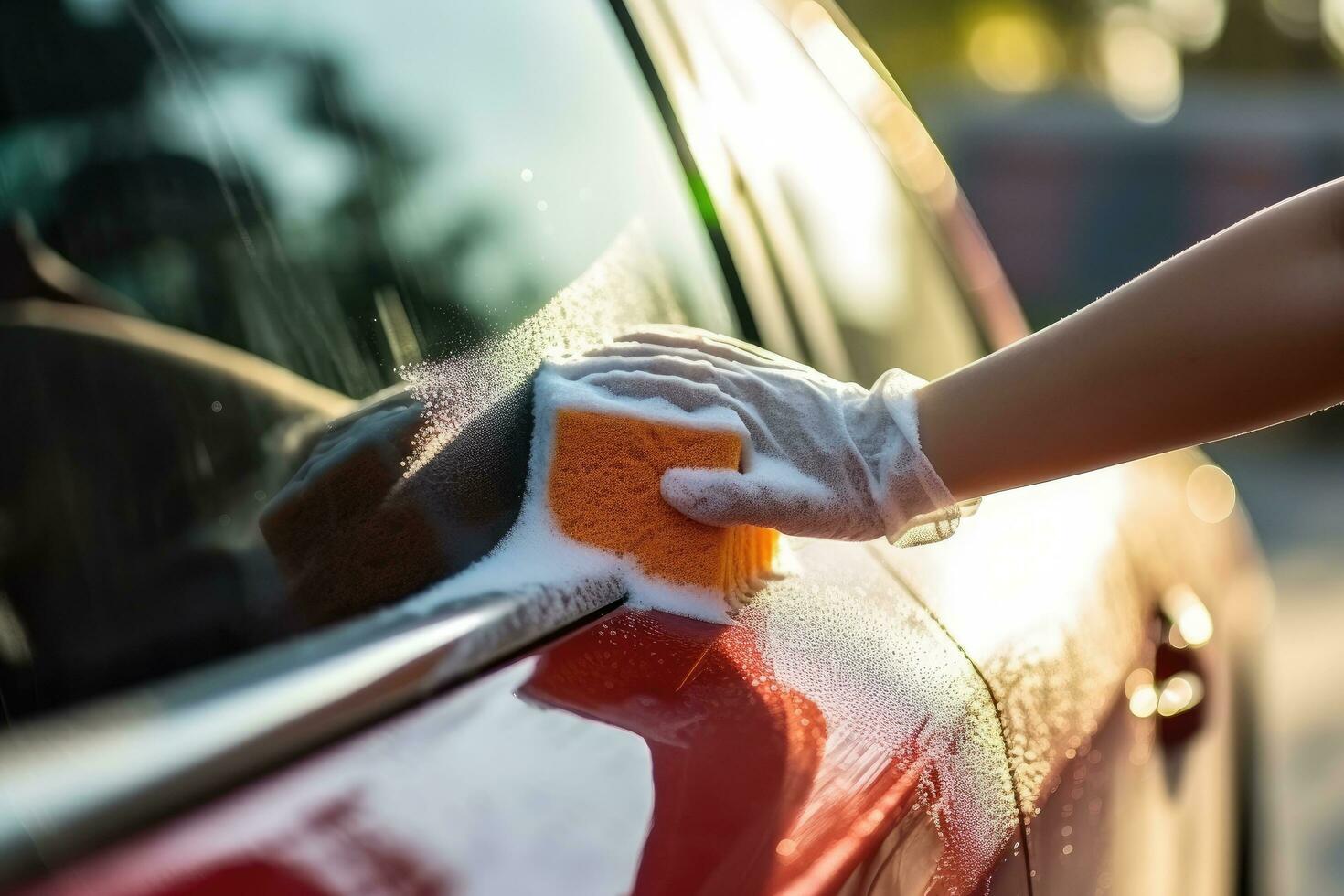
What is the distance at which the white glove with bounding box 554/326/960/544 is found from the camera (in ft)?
3.77

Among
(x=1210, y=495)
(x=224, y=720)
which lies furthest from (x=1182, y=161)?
(x=224, y=720)

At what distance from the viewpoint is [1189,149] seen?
12.4m

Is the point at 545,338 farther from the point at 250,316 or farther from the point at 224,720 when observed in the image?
the point at 224,720

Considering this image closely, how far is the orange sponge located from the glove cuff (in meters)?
0.20

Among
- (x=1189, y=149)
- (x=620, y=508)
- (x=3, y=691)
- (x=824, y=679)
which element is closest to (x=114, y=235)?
(x=3, y=691)

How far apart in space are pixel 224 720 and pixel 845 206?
1.46 m

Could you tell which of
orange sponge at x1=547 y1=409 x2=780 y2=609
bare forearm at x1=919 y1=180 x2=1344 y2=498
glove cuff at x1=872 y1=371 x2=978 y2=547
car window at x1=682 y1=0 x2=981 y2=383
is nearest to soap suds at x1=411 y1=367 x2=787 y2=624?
orange sponge at x1=547 y1=409 x2=780 y2=609

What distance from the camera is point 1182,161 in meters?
12.1

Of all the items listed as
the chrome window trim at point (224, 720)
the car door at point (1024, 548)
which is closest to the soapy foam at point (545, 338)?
the chrome window trim at point (224, 720)

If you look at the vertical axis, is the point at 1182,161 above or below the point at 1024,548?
below

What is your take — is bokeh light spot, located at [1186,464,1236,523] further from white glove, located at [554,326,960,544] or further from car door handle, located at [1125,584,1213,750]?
white glove, located at [554,326,960,544]

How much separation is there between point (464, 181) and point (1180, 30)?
18195 millimetres

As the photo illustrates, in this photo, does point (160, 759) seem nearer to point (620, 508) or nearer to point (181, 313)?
point (181, 313)

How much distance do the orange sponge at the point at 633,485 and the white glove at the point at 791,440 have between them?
0.7 inches
